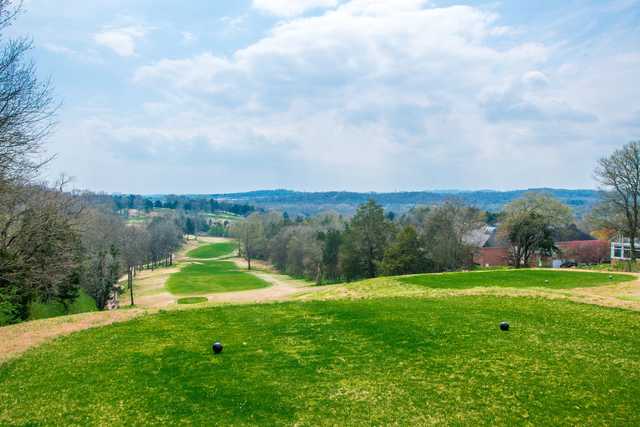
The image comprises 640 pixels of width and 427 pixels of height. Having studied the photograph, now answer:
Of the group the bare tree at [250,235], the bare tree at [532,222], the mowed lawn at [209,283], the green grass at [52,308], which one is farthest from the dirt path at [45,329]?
the bare tree at [250,235]

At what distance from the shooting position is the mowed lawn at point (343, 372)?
371 inches

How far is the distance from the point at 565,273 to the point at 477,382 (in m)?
27.7

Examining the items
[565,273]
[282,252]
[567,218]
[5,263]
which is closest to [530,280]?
[565,273]

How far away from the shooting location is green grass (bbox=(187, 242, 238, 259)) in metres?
140

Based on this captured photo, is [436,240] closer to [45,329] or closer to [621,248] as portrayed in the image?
[621,248]

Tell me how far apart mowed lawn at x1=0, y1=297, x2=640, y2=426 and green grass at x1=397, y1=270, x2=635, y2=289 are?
11719 millimetres

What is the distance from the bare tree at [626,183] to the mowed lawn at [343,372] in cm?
4028

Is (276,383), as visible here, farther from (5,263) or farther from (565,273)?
(565,273)

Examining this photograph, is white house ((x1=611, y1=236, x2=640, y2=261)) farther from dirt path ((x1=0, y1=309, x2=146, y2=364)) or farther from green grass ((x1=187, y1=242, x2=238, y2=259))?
green grass ((x1=187, y1=242, x2=238, y2=259))

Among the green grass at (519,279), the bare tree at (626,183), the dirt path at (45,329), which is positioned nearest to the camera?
the dirt path at (45,329)

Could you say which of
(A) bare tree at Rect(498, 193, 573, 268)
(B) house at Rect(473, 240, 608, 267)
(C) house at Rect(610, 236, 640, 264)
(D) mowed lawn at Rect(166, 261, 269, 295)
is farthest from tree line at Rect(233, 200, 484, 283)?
(C) house at Rect(610, 236, 640, 264)

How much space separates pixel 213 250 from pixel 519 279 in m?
128

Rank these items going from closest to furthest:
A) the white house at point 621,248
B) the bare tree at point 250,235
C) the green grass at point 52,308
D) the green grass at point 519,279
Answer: the green grass at point 519,279
the green grass at point 52,308
the white house at point 621,248
the bare tree at point 250,235

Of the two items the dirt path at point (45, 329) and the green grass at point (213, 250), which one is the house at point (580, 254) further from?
the green grass at point (213, 250)
